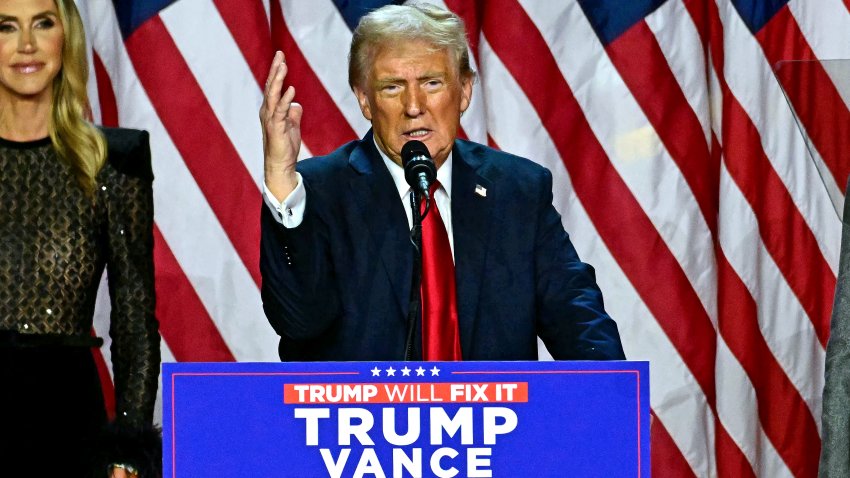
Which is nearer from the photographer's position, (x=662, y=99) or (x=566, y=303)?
(x=566, y=303)

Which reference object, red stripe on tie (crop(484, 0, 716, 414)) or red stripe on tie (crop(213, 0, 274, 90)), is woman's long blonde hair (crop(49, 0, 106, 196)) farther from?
red stripe on tie (crop(484, 0, 716, 414))

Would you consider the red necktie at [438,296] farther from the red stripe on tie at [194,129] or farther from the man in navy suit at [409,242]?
the red stripe on tie at [194,129]

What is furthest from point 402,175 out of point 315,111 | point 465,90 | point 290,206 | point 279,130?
point 315,111

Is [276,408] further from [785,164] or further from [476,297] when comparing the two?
[785,164]

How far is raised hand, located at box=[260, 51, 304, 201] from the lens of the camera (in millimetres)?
2094

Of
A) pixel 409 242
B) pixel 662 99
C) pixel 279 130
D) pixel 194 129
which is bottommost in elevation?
pixel 409 242

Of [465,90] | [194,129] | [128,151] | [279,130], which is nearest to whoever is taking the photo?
[279,130]

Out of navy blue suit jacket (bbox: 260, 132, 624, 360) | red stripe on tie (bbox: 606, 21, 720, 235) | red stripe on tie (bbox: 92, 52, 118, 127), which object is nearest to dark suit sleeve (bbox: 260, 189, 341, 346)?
navy blue suit jacket (bbox: 260, 132, 624, 360)

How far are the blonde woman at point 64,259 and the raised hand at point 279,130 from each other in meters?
0.36

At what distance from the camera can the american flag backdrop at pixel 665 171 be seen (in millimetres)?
3494

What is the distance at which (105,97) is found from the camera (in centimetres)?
348

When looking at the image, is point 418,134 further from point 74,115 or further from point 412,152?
point 74,115

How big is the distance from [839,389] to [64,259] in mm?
1363

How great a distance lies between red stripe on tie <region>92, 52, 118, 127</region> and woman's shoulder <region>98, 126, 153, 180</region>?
1.05 metres
